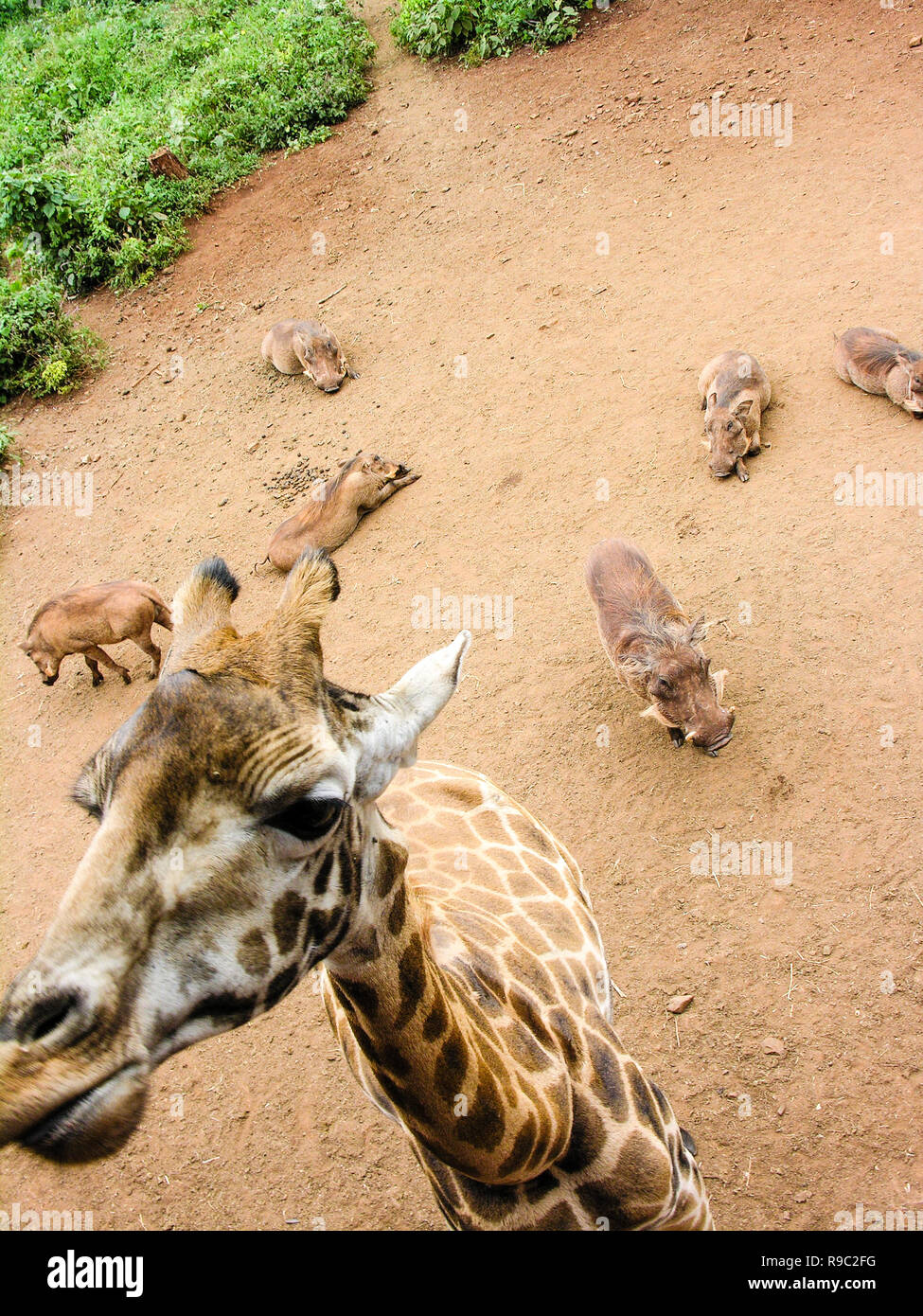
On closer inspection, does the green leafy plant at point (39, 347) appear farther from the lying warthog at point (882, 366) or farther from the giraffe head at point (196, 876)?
the giraffe head at point (196, 876)

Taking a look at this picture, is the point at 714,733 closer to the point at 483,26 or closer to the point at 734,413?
the point at 734,413

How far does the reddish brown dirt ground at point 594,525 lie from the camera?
4707mm

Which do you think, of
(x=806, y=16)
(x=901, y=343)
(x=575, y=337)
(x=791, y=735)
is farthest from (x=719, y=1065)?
(x=806, y=16)

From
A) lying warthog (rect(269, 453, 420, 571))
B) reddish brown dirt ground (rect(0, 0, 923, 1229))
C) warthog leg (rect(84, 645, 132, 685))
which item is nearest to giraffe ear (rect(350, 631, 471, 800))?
reddish brown dirt ground (rect(0, 0, 923, 1229))

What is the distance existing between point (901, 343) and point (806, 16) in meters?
7.18

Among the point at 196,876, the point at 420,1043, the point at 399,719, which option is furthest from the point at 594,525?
the point at 196,876

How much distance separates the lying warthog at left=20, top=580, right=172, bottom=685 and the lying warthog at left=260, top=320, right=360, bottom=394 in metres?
3.66

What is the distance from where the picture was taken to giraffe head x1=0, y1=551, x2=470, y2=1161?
1773 millimetres

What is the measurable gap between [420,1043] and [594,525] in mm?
5947

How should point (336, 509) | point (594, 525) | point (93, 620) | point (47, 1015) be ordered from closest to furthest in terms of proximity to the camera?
1. point (47, 1015)
2. point (594, 525)
3. point (93, 620)
4. point (336, 509)

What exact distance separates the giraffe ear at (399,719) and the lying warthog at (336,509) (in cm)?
627

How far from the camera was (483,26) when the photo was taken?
14016 millimetres

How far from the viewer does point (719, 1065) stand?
4594mm

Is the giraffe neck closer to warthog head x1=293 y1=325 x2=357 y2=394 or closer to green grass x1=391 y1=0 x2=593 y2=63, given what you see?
warthog head x1=293 y1=325 x2=357 y2=394
